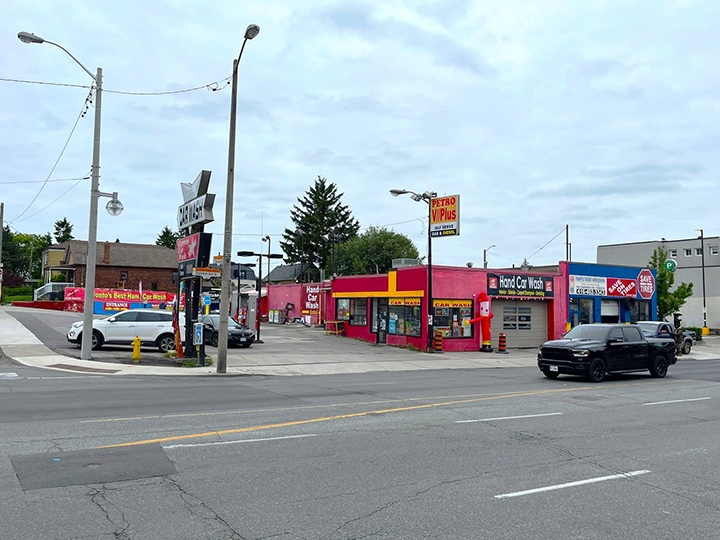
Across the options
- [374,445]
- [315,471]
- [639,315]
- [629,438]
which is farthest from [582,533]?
[639,315]

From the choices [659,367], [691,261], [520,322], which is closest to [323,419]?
[659,367]

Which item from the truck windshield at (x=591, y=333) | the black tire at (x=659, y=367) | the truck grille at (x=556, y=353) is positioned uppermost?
the truck windshield at (x=591, y=333)

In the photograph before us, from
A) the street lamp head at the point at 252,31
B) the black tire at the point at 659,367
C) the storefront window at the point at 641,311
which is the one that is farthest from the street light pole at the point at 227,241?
the storefront window at the point at 641,311

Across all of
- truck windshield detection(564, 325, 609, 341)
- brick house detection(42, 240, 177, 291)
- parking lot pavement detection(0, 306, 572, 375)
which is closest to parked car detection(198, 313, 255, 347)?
parking lot pavement detection(0, 306, 572, 375)

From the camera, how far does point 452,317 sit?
32188mm

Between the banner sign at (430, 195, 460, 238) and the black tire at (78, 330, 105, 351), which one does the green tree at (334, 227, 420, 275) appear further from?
the black tire at (78, 330, 105, 351)

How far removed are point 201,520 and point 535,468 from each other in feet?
13.7

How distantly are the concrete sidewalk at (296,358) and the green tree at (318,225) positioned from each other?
163ft

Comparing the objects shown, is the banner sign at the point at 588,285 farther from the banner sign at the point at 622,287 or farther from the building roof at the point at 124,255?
the building roof at the point at 124,255

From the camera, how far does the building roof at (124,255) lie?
232 ft

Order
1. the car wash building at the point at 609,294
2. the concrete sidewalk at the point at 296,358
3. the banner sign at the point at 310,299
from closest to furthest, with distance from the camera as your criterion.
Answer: the concrete sidewalk at the point at 296,358 < the car wash building at the point at 609,294 < the banner sign at the point at 310,299

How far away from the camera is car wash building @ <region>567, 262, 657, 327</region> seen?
36.9 metres

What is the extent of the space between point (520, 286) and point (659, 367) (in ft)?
45.1

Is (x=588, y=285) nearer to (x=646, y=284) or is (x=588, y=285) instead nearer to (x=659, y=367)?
(x=646, y=284)
